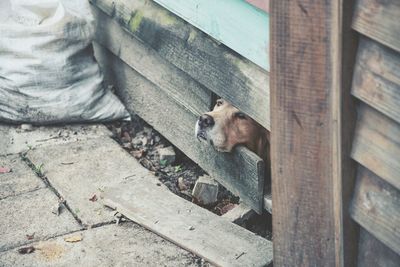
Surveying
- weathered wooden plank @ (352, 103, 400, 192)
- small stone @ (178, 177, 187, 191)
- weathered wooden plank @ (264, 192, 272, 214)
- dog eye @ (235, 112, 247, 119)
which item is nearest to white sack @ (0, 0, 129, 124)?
small stone @ (178, 177, 187, 191)

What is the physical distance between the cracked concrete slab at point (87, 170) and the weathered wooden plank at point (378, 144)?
1.90 m

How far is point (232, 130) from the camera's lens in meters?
4.06

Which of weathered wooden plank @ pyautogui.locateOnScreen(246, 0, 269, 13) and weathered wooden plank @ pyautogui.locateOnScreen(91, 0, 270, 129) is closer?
weathered wooden plank @ pyautogui.locateOnScreen(246, 0, 269, 13)

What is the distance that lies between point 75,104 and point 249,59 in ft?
5.78

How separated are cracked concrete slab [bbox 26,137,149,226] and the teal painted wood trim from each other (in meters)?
0.95

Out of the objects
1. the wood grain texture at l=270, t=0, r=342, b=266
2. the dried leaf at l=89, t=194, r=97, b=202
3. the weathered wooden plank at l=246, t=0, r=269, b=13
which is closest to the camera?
the wood grain texture at l=270, t=0, r=342, b=266

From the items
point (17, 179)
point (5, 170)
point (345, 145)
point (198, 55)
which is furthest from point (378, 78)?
point (5, 170)

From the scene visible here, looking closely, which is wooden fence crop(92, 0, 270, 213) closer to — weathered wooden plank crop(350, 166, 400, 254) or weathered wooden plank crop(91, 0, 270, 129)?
weathered wooden plank crop(91, 0, 270, 129)

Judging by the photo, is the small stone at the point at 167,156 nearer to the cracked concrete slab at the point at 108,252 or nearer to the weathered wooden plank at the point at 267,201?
the cracked concrete slab at the point at 108,252

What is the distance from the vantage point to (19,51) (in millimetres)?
5062

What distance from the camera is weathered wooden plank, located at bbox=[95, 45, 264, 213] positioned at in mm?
3986

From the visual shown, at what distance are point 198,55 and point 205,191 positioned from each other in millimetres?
695

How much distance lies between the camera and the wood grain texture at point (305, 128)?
8.13 ft

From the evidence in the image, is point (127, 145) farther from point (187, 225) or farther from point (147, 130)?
point (187, 225)
